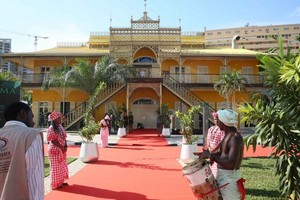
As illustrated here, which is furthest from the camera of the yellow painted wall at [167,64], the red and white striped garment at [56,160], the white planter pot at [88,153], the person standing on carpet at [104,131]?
the yellow painted wall at [167,64]

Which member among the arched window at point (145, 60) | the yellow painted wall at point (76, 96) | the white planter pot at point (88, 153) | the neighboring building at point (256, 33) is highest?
the neighboring building at point (256, 33)

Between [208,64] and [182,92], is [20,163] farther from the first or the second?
[208,64]

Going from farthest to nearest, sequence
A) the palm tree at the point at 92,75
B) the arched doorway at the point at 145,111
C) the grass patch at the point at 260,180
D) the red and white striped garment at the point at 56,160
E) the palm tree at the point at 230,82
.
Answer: the arched doorway at the point at 145,111 → the palm tree at the point at 230,82 → the palm tree at the point at 92,75 → the red and white striped garment at the point at 56,160 → the grass patch at the point at 260,180

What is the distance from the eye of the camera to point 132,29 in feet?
78.6

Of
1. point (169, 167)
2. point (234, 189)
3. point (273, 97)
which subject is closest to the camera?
point (234, 189)

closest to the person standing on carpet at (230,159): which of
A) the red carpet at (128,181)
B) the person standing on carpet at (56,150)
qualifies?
the red carpet at (128,181)

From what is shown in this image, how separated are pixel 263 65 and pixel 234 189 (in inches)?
78.5

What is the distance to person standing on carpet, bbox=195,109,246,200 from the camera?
10.5 feet

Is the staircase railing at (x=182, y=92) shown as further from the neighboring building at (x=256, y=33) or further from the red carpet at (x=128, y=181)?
the neighboring building at (x=256, y=33)

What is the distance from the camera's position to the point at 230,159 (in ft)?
10.5

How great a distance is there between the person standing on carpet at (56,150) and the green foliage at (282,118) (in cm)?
393

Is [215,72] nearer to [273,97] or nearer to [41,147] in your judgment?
[273,97]

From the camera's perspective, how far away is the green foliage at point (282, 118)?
12.8 feet

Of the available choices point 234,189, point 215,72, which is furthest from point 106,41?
point 234,189
